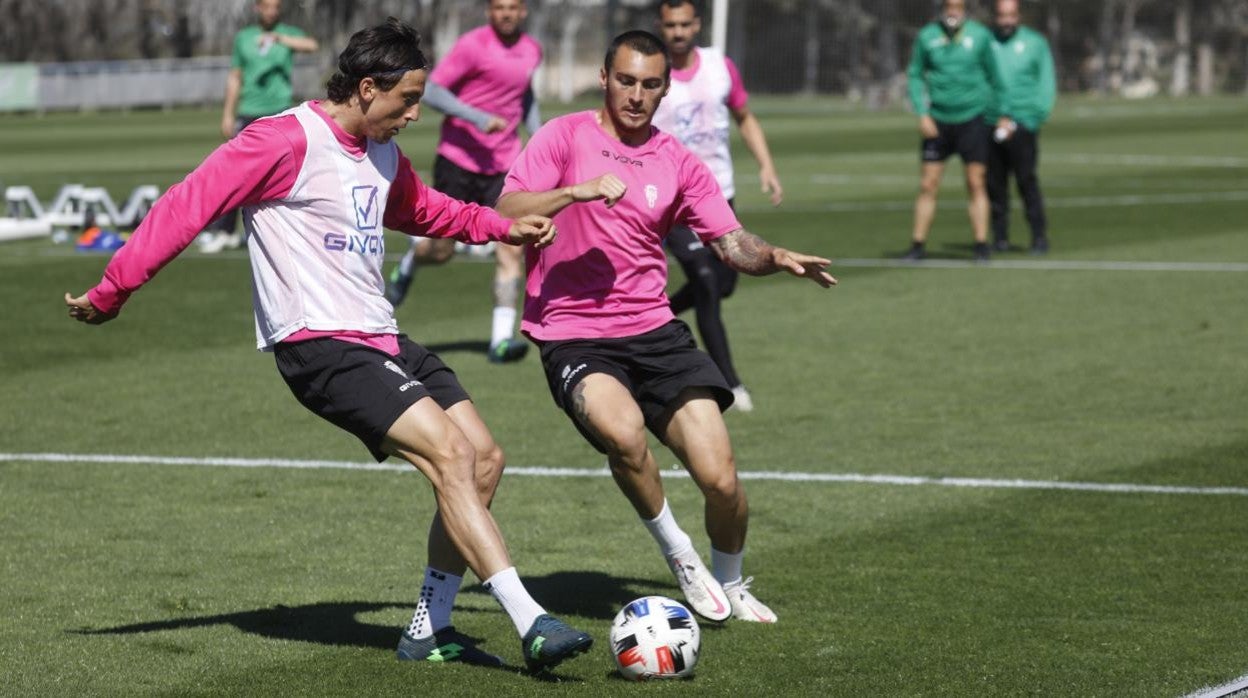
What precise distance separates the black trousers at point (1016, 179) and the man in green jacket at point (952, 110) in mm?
908

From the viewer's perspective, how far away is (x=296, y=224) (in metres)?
6.22

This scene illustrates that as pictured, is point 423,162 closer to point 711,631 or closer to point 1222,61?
point 711,631

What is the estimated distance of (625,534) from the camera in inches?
327

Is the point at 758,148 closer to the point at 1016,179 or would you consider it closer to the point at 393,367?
the point at 393,367

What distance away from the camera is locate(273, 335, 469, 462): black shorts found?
6137mm

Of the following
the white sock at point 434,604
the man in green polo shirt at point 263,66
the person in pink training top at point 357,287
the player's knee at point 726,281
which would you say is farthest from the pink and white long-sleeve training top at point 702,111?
the man in green polo shirt at point 263,66

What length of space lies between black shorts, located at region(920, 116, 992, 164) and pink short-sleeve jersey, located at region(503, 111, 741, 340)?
460 inches

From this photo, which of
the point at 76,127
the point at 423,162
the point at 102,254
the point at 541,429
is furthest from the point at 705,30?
→ the point at 541,429

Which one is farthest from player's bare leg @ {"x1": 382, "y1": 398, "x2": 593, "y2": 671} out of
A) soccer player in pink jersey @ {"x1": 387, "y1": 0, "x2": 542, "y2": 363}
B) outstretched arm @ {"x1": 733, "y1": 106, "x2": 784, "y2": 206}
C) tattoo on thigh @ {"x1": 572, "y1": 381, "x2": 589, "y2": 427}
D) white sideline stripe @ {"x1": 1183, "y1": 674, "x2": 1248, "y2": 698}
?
soccer player in pink jersey @ {"x1": 387, "y1": 0, "x2": 542, "y2": 363}

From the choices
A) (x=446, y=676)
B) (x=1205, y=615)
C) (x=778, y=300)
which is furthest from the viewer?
(x=778, y=300)

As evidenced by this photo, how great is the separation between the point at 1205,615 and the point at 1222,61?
76.6 metres

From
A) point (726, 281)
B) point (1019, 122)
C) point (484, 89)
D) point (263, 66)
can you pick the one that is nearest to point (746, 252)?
point (726, 281)

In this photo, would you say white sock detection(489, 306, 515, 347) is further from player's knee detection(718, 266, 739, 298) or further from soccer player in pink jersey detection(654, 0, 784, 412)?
player's knee detection(718, 266, 739, 298)

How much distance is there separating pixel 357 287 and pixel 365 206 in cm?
25
